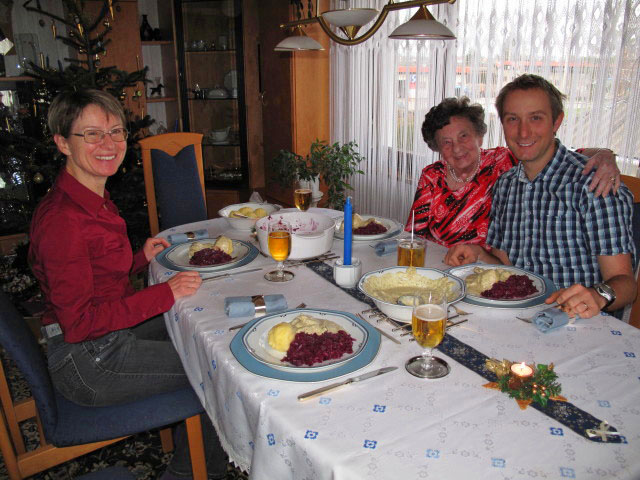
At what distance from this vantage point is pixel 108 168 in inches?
59.4

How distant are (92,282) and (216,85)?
3.45m

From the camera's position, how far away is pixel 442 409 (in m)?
0.91

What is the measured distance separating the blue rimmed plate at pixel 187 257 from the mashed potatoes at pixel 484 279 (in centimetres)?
71

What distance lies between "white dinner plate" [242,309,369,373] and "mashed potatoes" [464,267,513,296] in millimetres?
383

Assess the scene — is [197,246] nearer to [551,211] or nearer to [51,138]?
[551,211]

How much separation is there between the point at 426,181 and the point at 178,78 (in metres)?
2.92

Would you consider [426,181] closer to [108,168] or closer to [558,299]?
[558,299]

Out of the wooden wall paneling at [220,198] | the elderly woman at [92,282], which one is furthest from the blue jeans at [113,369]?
the wooden wall paneling at [220,198]

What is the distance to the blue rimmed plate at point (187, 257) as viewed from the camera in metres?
1.61

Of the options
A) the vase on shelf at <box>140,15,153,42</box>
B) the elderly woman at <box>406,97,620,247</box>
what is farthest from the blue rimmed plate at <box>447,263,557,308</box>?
the vase on shelf at <box>140,15,153,42</box>

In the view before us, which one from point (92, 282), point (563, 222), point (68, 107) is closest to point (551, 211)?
point (563, 222)

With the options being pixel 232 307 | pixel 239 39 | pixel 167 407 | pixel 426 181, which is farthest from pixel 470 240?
pixel 239 39

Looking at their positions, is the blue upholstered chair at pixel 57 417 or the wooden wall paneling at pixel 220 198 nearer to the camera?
the blue upholstered chair at pixel 57 417

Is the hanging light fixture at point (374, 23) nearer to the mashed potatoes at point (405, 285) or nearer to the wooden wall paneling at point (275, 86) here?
the mashed potatoes at point (405, 285)
